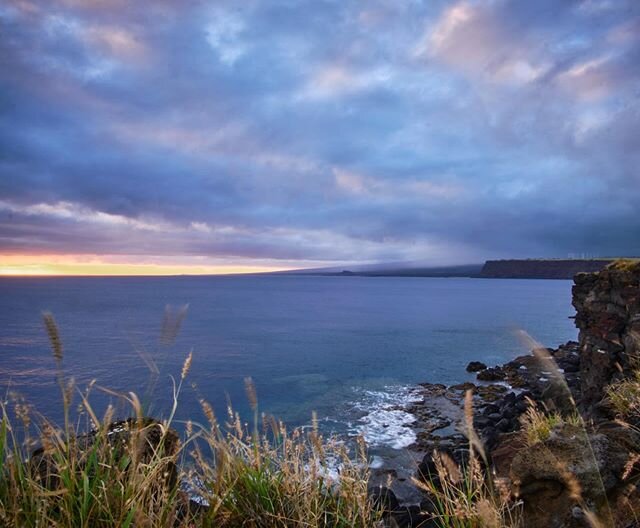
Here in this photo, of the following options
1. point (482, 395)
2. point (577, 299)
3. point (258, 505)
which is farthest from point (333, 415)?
point (258, 505)

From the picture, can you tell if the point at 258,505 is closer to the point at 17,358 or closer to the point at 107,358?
the point at 107,358

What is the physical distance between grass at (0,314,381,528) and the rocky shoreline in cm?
78

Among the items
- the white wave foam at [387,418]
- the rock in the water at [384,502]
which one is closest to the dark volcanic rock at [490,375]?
the white wave foam at [387,418]

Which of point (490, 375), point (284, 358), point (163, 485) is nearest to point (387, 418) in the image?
point (490, 375)

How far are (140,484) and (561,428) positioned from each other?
548 centimetres

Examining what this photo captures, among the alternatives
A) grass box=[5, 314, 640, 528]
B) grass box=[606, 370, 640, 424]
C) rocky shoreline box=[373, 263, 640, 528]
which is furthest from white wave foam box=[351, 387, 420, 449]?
grass box=[5, 314, 640, 528]

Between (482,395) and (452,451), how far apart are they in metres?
15.9

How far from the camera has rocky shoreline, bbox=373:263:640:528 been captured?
5.10 m

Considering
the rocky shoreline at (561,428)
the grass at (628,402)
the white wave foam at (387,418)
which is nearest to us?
the rocky shoreline at (561,428)

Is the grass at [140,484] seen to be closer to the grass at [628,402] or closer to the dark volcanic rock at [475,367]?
the grass at [628,402]

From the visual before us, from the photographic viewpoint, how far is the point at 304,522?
3629 mm

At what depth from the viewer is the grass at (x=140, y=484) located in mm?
3051

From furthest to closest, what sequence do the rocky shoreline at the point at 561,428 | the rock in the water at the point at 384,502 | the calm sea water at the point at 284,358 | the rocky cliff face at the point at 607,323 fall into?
the calm sea water at the point at 284,358
the rocky cliff face at the point at 607,323
the rocky shoreline at the point at 561,428
the rock in the water at the point at 384,502

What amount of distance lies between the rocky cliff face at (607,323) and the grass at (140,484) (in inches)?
801
